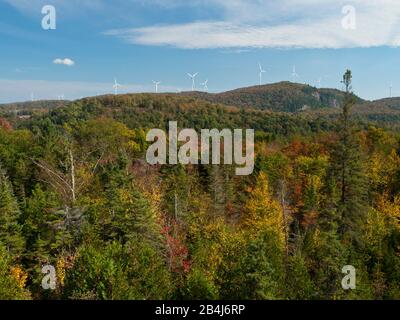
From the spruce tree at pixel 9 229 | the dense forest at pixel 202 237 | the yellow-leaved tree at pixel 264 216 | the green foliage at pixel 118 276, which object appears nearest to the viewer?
the green foliage at pixel 118 276

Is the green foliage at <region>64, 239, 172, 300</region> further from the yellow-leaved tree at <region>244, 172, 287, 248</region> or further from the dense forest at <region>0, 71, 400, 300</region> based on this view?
the yellow-leaved tree at <region>244, 172, 287, 248</region>

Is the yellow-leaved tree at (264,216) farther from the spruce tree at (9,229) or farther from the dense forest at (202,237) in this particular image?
the spruce tree at (9,229)

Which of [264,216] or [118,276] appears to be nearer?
[118,276]

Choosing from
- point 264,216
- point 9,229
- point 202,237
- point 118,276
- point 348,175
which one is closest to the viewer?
point 118,276

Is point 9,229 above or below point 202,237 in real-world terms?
above

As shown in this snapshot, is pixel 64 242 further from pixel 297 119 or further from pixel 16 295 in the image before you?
pixel 297 119

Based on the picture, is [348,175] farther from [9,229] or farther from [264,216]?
[9,229]

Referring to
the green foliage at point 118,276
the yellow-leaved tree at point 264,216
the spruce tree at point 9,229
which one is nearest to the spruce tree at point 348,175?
the yellow-leaved tree at point 264,216

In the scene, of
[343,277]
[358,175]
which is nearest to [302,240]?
[358,175]

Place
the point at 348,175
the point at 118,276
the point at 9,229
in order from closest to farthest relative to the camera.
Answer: the point at 118,276, the point at 348,175, the point at 9,229

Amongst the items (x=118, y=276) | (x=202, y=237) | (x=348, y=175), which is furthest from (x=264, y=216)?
(x=118, y=276)

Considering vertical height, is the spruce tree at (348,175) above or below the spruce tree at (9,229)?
above
